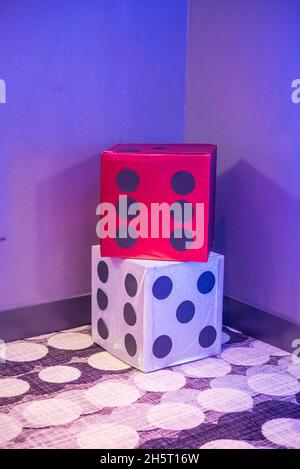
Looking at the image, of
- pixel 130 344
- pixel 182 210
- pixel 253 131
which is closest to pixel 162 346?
pixel 130 344

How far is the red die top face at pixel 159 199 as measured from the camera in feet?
6.37

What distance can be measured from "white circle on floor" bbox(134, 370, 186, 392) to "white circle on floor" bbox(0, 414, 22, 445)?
0.40m

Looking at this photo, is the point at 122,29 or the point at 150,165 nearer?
the point at 150,165

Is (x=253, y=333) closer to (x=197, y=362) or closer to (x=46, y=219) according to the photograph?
(x=197, y=362)

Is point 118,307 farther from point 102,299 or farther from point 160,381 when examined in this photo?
point 160,381

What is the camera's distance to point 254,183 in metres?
2.25

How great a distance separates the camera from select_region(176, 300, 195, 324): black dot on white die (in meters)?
2.02

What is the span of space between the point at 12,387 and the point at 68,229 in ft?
2.11

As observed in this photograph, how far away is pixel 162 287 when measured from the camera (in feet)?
6.44
